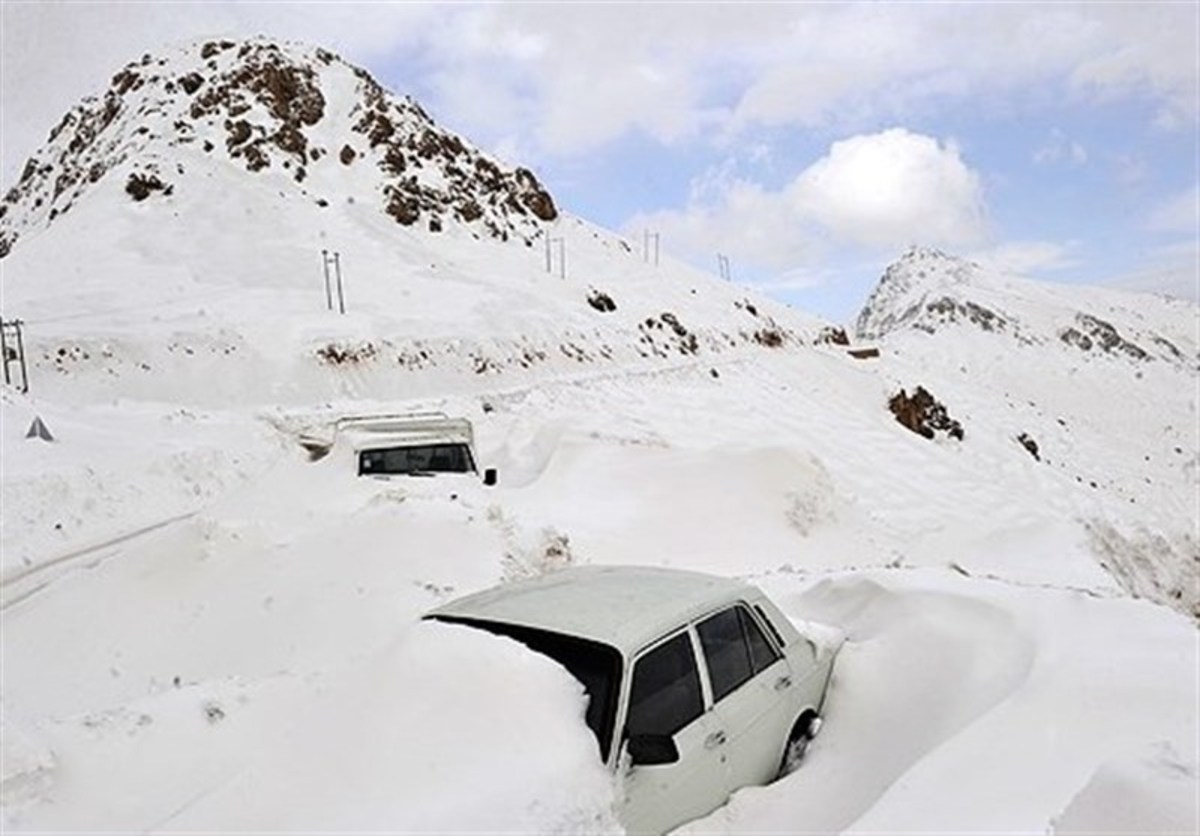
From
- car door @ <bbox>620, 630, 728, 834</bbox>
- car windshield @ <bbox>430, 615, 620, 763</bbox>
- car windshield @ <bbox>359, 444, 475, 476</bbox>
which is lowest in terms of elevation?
A: car door @ <bbox>620, 630, 728, 834</bbox>

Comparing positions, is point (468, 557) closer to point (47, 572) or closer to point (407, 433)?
point (407, 433)

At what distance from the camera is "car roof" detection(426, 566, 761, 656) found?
4.24 meters

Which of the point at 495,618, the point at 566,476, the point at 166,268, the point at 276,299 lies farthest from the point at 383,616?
the point at 166,268

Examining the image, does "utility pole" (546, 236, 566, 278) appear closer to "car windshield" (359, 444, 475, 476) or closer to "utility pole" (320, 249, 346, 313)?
"utility pole" (320, 249, 346, 313)

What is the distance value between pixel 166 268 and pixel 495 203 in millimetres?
20013

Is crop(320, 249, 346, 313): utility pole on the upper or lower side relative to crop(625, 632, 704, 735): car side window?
upper

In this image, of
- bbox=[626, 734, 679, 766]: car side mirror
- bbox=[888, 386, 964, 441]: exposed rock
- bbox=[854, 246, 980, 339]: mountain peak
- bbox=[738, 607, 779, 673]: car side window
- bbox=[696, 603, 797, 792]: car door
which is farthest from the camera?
bbox=[854, 246, 980, 339]: mountain peak

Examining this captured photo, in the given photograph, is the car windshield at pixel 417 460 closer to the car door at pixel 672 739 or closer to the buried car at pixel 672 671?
the buried car at pixel 672 671

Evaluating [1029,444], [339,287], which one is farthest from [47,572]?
[1029,444]

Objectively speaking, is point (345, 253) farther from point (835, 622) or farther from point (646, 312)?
point (835, 622)

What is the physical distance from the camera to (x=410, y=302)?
3094 cm

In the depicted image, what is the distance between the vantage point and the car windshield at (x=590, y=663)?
3.90 m

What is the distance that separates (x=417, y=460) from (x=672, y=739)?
7436 millimetres

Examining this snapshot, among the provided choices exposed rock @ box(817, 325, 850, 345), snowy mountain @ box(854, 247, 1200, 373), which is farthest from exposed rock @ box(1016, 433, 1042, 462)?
snowy mountain @ box(854, 247, 1200, 373)
